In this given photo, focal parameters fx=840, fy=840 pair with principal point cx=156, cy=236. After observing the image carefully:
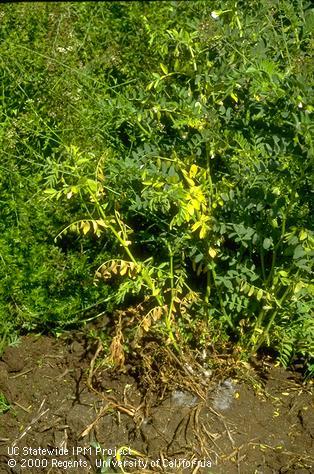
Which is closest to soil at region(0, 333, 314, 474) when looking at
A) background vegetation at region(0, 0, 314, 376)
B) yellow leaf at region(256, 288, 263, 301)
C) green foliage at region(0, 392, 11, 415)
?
green foliage at region(0, 392, 11, 415)

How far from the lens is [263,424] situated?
380 centimetres

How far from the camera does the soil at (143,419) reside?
3.65 meters

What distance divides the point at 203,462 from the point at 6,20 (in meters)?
3.33

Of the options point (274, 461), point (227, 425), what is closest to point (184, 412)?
point (227, 425)

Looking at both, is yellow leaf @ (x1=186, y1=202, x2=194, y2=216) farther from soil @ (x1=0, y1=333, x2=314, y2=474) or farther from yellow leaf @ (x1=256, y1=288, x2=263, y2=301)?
soil @ (x1=0, y1=333, x2=314, y2=474)

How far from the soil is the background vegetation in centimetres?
17

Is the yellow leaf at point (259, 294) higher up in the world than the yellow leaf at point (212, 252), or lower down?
lower down

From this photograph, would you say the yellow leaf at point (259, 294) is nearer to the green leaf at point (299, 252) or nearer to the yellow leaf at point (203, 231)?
the green leaf at point (299, 252)

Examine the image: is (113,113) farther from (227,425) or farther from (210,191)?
(227,425)

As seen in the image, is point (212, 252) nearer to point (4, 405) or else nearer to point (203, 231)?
point (203, 231)

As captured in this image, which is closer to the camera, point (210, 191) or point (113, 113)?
point (210, 191)

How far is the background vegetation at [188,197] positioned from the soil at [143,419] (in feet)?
0.57

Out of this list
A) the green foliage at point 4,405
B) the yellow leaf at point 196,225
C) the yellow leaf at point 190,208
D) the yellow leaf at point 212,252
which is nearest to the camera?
the yellow leaf at point 190,208

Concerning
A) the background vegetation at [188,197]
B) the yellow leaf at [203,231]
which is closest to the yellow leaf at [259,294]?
the background vegetation at [188,197]
